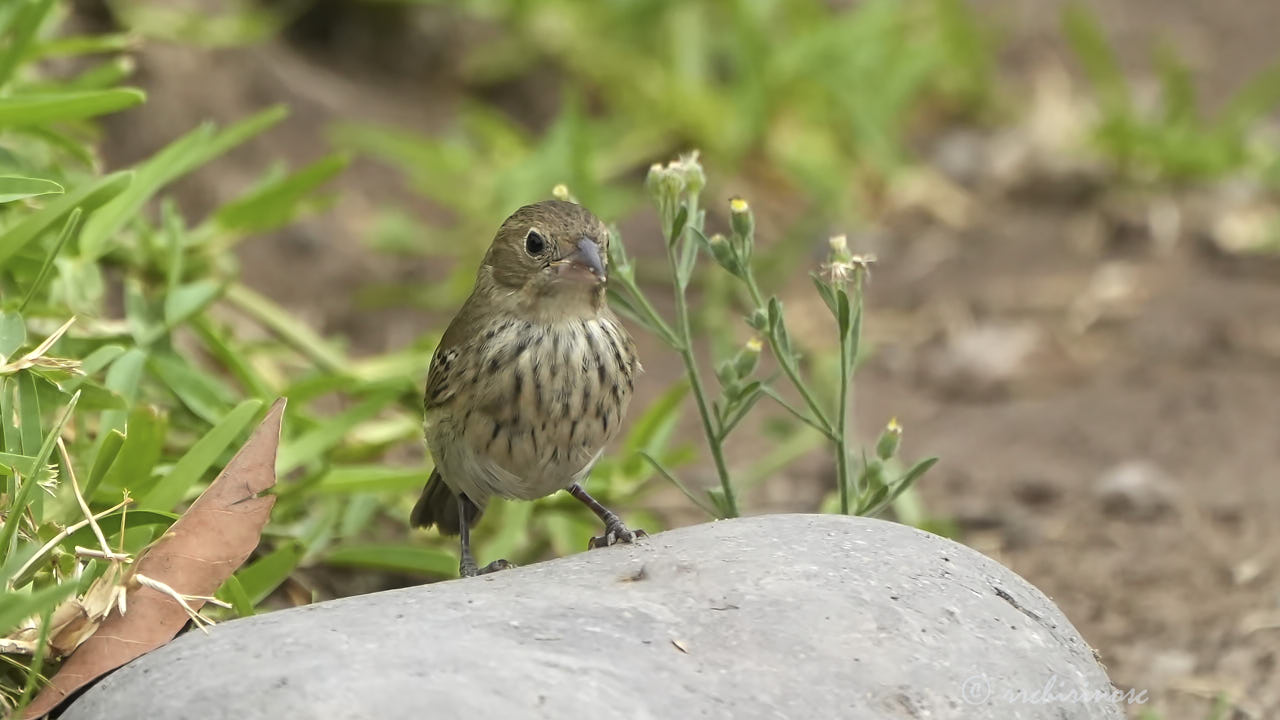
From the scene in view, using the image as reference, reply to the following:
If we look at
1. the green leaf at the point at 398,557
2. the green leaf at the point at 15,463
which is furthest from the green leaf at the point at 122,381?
the green leaf at the point at 398,557

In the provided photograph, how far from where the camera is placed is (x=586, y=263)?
3.03 metres

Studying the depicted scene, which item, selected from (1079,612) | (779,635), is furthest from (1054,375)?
(779,635)

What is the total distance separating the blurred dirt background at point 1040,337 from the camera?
422cm

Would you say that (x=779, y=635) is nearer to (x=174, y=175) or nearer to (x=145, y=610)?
(x=145, y=610)

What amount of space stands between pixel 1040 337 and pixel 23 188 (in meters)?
4.00

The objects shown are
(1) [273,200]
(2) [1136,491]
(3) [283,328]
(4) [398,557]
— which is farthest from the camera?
(2) [1136,491]

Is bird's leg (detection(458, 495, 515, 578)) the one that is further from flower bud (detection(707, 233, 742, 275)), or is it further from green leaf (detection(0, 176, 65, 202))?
green leaf (detection(0, 176, 65, 202))

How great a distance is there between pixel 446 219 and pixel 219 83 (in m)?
1.16

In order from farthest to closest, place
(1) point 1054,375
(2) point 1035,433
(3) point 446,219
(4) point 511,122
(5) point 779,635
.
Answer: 1. (4) point 511,122
2. (3) point 446,219
3. (1) point 1054,375
4. (2) point 1035,433
5. (5) point 779,635

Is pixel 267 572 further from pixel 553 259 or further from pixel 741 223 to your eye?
pixel 741 223

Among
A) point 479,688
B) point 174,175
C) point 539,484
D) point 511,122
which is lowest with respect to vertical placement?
point 479,688

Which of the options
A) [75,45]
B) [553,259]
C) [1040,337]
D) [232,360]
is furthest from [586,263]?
[1040,337]

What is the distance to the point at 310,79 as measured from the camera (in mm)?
7207
